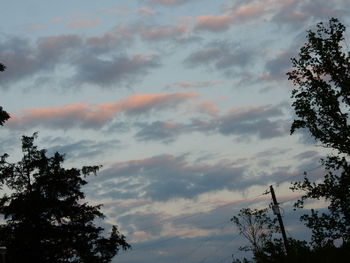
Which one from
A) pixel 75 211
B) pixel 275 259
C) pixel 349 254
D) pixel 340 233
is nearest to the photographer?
pixel 349 254

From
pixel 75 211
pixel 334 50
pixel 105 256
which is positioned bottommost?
pixel 105 256

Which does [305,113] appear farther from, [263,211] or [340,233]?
[263,211]

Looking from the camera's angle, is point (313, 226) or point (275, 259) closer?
point (275, 259)

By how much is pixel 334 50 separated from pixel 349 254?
764 inches

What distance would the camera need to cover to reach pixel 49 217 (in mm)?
41500

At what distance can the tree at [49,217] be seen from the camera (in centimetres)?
3969

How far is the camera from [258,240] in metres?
61.3

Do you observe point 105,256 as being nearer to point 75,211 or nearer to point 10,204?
point 75,211

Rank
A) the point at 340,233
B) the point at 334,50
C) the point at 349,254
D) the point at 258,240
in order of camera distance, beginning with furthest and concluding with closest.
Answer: the point at 258,240
the point at 334,50
the point at 340,233
the point at 349,254

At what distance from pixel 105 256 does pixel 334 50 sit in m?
25.6

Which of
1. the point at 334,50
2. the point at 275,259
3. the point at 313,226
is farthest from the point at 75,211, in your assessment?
the point at 275,259

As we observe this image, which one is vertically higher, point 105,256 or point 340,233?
point 105,256

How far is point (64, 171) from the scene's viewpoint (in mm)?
Answer: 42812

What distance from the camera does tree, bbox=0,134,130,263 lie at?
39.7m
